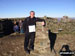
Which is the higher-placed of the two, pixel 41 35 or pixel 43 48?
pixel 41 35

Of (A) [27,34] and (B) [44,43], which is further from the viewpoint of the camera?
(A) [27,34]

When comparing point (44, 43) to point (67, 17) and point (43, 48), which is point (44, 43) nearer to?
point (43, 48)

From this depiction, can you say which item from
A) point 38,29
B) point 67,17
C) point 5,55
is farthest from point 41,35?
point 67,17

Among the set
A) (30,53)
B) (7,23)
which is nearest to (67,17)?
(7,23)

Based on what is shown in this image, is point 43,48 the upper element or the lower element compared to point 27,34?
lower

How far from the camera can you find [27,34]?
5887 mm

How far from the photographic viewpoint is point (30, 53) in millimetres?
6047

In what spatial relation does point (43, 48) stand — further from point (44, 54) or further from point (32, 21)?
point (32, 21)

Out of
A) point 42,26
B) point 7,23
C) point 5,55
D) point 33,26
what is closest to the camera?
point 42,26

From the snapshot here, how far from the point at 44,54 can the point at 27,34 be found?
4.25 feet

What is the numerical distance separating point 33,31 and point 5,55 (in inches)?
79.3

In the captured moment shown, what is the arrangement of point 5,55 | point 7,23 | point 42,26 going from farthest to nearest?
1. point 7,23
2. point 5,55
3. point 42,26

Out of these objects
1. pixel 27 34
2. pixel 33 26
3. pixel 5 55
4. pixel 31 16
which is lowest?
pixel 5 55

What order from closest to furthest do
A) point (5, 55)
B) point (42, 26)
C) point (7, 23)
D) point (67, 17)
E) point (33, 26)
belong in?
point (42, 26), point (33, 26), point (5, 55), point (7, 23), point (67, 17)
